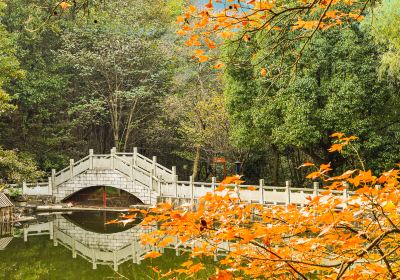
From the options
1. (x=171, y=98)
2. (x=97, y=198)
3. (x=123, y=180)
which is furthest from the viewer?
(x=171, y=98)

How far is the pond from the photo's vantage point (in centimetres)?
1326

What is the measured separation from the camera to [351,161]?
21.3 m

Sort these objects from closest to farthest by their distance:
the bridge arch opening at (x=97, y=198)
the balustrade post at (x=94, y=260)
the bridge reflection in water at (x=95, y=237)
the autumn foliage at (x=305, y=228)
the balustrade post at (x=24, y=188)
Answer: the autumn foliage at (x=305, y=228)
the balustrade post at (x=94, y=260)
the bridge reflection in water at (x=95, y=237)
the balustrade post at (x=24, y=188)
the bridge arch opening at (x=97, y=198)

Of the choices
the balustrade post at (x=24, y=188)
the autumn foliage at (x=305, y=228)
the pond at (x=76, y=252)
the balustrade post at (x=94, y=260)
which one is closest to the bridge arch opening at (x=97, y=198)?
the balustrade post at (x=24, y=188)

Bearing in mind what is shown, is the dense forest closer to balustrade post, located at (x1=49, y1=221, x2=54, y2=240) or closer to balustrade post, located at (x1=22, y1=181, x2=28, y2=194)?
balustrade post, located at (x1=22, y1=181, x2=28, y2=194)

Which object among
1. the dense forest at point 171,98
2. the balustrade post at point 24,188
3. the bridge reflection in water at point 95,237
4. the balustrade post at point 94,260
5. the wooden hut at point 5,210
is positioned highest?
the dense forest at point 171,98

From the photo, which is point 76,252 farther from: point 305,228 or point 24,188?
point 305,228

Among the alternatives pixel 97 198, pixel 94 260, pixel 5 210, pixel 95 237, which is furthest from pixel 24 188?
pixel 94 260

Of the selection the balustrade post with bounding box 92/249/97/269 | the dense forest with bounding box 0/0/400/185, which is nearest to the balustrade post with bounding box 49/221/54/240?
the dense forest with bounding box 0/0/400/185

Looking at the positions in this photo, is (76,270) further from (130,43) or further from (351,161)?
(130,43)

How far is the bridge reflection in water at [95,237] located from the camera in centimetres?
1521

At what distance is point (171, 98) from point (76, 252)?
1130 cm

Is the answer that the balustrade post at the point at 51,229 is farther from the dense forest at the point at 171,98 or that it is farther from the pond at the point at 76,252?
the dense forest at the point at 171,98

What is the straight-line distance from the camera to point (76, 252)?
16.0 metres
